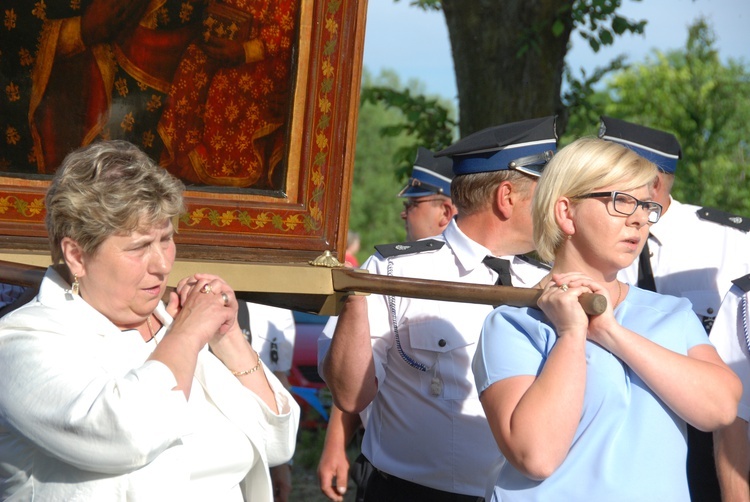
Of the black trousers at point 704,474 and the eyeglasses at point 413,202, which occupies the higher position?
the eyeglasses at point 413,202

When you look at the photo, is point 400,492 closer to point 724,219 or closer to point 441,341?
point 441,341

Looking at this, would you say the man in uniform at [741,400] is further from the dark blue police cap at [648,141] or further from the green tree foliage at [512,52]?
the green tree foliage at [512,52]

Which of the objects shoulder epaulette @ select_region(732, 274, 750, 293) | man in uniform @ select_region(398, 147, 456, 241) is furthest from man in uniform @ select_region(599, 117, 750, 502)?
man in uniform @ select_region(398, 147, 456, 241)

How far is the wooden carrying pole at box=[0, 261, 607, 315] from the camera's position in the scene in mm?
2873

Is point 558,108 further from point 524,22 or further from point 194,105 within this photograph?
point 194,105

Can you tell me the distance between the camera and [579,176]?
9.43ft

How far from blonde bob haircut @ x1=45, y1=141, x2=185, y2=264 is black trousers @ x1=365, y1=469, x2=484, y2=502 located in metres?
1.53

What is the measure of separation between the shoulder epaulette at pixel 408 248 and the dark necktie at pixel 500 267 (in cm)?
21

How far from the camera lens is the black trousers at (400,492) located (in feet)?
11.9

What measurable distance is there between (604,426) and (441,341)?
1.16 m

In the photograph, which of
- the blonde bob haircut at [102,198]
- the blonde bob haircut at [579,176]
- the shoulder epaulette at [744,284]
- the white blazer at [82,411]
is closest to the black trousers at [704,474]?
the shoulder epaulette at [744,284]

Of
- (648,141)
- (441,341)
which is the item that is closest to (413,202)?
(648,141)

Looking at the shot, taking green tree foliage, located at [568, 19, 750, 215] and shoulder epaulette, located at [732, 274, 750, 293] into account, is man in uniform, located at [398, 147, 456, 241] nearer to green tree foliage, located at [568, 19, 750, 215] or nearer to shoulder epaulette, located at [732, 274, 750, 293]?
shoulder epaulette, located at [732, 274, 750, 293]

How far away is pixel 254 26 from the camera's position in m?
3.30
